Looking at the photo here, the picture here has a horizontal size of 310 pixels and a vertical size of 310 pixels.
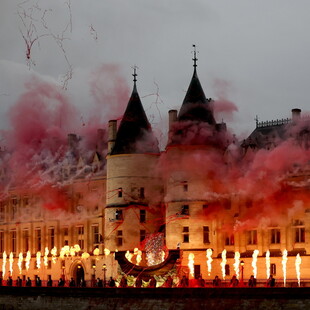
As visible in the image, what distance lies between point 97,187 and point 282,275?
23538 mm

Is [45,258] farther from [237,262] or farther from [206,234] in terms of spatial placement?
[237,262]

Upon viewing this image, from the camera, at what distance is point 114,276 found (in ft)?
282

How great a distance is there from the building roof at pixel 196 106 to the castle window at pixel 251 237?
958 centimetres

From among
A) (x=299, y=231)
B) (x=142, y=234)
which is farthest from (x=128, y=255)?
(x=299, y=231)

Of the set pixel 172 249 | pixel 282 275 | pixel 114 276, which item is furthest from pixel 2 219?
pixel 282 275

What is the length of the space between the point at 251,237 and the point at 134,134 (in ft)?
48.8

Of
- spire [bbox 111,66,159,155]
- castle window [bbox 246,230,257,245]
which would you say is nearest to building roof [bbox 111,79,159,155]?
spire [bbox 111,66,159,155]

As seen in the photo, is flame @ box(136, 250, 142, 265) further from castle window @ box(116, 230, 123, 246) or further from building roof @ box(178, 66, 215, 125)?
building roof @ box(178, 66, 215, 125)

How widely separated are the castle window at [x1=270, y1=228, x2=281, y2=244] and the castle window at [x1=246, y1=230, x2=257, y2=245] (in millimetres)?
1551

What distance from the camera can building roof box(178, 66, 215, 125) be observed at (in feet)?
269

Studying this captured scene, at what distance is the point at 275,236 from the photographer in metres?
76.8

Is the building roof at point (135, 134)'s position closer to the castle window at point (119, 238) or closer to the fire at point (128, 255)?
the castle window at point (119, 238)

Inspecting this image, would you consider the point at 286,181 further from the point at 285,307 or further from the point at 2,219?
the point at 2,219

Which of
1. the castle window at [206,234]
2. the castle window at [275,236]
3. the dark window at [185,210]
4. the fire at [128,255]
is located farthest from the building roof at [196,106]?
the fire at [128,255]
